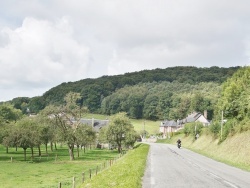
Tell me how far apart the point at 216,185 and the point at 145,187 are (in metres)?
3.98

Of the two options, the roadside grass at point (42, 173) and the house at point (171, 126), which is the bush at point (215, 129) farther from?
the house at point (171, 126)

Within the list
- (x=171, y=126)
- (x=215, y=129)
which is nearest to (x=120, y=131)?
(x=215, y=129)

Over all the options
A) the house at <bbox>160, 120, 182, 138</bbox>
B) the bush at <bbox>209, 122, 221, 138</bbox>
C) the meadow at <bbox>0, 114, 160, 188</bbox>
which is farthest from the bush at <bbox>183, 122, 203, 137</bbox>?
the house at <bbox>160, 120, 182, 138</bbox>

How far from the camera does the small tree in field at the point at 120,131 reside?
7975cm

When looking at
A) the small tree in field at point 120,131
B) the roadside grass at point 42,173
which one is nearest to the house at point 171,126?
the small tree in field at point 120,131

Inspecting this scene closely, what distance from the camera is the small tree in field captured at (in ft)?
262

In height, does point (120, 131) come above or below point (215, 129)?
below

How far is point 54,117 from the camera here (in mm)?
60250

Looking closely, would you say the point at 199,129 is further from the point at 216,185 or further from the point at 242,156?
the point at 216,185

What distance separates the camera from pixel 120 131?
8006 cm

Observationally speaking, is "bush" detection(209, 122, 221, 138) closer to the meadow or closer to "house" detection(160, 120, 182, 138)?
the meadow

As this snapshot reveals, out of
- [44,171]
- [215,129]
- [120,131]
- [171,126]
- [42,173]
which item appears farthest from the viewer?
[171,126]

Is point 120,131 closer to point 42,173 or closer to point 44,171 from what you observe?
point 44,171

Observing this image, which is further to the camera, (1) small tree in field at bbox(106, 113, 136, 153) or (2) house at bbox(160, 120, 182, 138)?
(2) house at bbox(160, 120, 182, 138)
